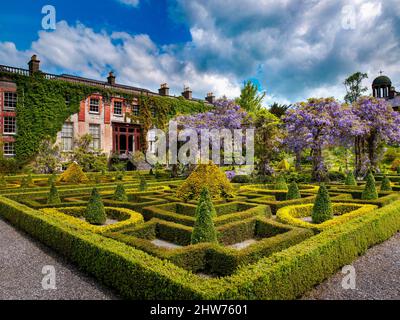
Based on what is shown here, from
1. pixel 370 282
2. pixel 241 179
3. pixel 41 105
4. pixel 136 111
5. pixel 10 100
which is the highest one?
pixel 136 111

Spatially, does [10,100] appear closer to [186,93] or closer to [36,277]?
[186,93]

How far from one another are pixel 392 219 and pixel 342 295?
4.64 meters

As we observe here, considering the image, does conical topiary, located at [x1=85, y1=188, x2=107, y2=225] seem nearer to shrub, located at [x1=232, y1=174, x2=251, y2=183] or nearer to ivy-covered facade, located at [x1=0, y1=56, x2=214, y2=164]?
shrub, located at [x1=232, y1=174, x2=251, y2=183]

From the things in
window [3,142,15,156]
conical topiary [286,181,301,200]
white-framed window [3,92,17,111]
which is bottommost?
conical topiary [286,181,301,200]

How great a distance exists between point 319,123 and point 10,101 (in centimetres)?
2219

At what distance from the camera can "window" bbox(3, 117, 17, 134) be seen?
80.6 feet

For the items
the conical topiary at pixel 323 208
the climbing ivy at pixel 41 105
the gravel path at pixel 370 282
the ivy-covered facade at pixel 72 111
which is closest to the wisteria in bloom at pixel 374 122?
the conical topiary at pixel 323 208

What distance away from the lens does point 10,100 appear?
2486cm

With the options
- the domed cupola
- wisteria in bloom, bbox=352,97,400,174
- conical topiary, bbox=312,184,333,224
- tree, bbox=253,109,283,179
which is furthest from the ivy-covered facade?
the domed cupola

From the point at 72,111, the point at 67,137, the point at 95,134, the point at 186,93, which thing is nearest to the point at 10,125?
the point at 67,137

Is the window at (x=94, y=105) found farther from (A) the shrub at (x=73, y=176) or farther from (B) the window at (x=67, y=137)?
(A) the shrub at (x=73, y=176)
